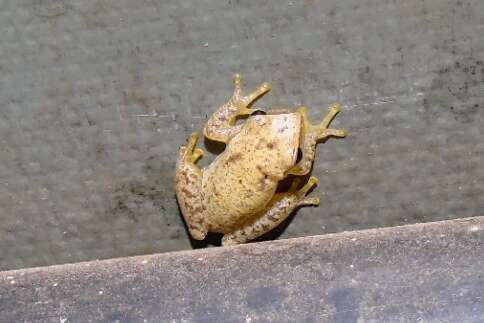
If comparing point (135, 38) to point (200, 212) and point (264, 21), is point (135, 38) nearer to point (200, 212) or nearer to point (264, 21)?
point (264, 21)

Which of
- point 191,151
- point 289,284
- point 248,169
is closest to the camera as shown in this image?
point 289,284

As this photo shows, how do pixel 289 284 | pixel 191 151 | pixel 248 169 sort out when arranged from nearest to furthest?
1. pixel 289 284
2. pixel 248 169
3. pixel 191 151

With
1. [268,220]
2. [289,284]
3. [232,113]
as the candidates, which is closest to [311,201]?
[268,220]

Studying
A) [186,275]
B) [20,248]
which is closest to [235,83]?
[186,275]

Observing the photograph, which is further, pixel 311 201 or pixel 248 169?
pixel 311 201

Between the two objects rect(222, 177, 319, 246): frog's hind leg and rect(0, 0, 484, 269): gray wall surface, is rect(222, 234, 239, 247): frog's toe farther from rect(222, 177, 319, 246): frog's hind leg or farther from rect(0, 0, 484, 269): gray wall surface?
rect(0, 0, 484, 269): gray wall surface

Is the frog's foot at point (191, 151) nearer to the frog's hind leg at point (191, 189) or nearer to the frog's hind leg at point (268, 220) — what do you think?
the frog's hind leg at point (191, 189)

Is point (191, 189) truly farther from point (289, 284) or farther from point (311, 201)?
point (289, 284)

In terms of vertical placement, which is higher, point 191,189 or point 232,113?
point 232,113
